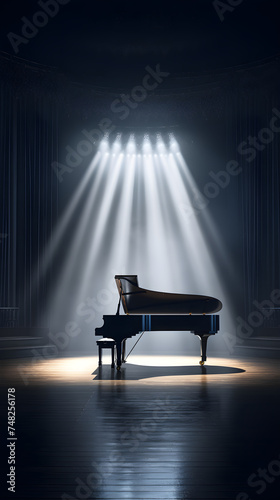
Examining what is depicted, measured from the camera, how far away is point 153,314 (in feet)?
21.7

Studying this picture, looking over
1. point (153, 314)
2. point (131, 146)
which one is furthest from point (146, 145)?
point (153, 314)

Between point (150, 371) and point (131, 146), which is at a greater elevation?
point (131, 146)

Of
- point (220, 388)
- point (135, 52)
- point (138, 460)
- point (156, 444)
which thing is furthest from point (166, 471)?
point (135, 52)

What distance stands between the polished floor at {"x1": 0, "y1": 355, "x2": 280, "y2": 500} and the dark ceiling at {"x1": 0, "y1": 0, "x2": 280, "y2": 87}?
5.31 m

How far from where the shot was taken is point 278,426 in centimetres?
330

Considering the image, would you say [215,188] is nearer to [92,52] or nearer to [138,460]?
[92,52]

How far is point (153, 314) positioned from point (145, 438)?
12.0 ft

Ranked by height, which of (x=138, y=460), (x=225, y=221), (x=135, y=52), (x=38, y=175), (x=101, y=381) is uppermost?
(x=135, y=52)

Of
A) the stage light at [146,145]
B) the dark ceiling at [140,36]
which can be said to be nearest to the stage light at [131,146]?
the stage light at [146,145]

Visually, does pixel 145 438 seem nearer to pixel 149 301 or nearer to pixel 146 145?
pixel 149 301

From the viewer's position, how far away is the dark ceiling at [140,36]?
8.09m

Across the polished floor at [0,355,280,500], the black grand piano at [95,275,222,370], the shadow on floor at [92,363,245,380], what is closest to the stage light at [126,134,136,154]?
the black grand piano at [95,275,222,370]

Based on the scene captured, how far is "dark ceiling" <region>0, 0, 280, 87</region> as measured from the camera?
8.09m

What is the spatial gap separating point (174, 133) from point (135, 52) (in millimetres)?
2067
